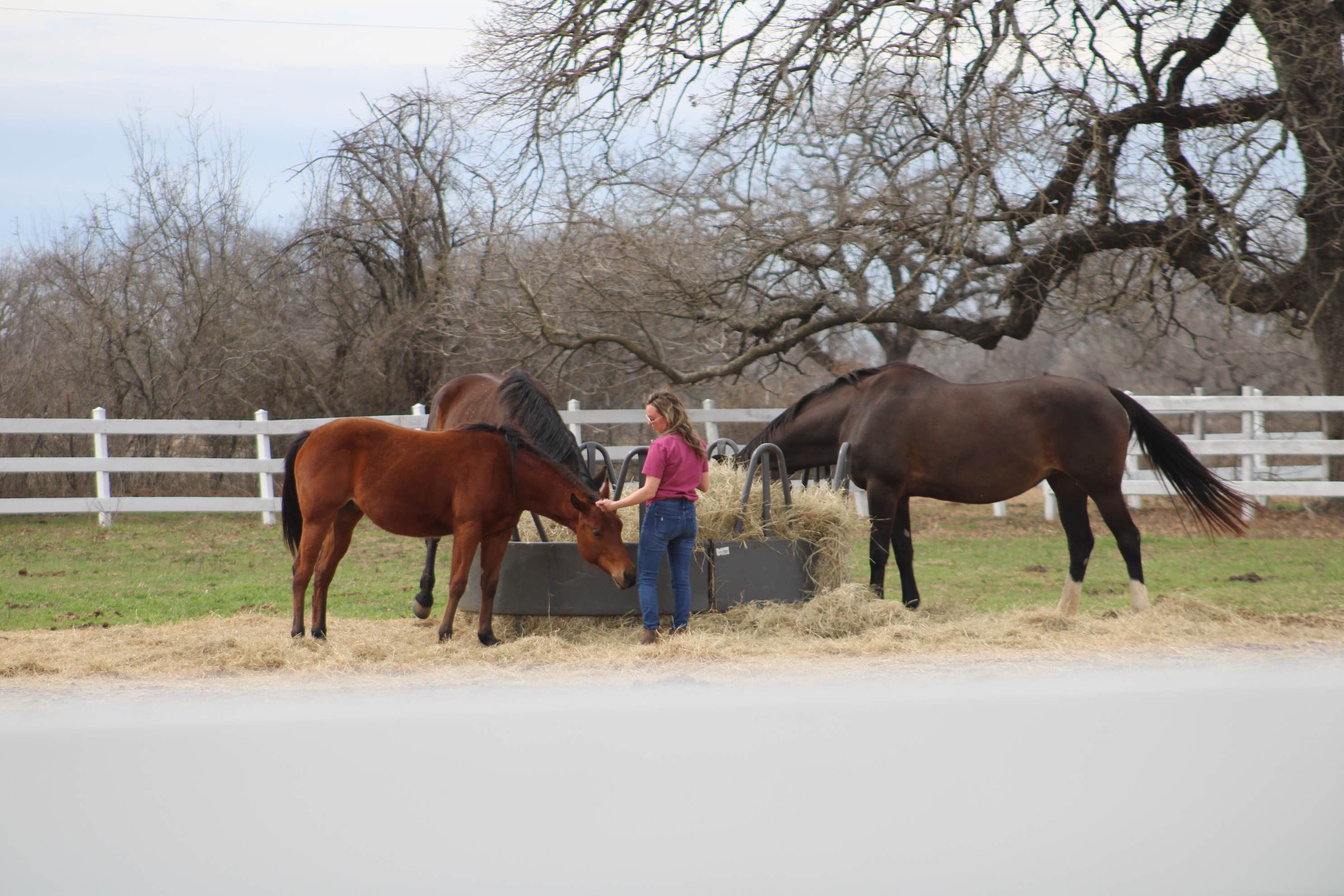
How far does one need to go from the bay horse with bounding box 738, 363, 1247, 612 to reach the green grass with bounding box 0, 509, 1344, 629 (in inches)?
Answer: 25.2

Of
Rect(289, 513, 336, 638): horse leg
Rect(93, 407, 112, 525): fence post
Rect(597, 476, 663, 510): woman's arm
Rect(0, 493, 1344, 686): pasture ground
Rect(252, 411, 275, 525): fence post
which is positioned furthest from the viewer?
Rect(252, 411, 275, 525): fence post

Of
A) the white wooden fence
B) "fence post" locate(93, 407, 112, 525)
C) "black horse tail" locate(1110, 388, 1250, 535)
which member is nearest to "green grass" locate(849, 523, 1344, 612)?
"black horse tail" locate(1110, 388, 1250, 535)

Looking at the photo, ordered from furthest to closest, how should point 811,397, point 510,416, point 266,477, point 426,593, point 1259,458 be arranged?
point 1259,458 < point 266,477 < point 811,397 < point 426,593 < point 510,416

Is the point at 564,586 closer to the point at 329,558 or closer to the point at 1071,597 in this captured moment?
the point at 329,558

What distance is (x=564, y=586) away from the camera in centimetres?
619

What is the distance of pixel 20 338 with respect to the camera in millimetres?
20094

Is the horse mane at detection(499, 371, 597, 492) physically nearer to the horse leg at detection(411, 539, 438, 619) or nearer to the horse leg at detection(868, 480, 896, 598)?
the horse leg at detection(411, 539, 438, 619)

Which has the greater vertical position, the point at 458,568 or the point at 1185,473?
the point at 1185,473

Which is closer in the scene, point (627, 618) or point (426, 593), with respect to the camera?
point (627, 618)

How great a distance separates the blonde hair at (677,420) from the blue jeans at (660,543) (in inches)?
12.0

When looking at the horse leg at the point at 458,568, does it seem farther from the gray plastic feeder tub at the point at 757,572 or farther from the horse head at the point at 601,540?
the gray plastic feeder tub at the point at 757,572

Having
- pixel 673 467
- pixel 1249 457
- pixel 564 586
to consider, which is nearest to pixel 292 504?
pixel 564 586

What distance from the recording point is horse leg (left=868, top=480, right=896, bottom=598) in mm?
6918

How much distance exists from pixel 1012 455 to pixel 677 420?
2505 mm
